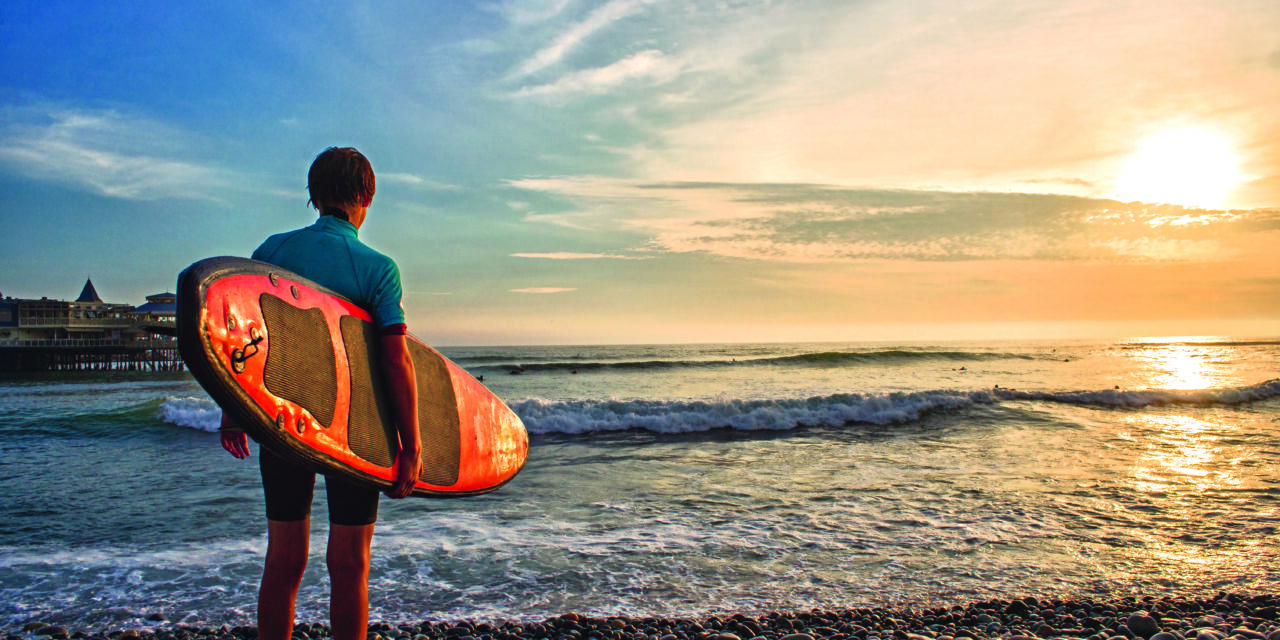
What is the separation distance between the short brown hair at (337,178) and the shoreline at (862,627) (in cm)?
248

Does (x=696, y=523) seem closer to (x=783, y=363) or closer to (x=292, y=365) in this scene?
(x=292, y=365)

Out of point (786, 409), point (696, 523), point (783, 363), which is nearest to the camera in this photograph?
point (696, 523)

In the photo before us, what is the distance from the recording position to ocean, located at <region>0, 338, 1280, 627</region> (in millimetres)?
3969

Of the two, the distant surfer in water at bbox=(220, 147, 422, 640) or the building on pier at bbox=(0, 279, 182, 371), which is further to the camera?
the building on pier at bbox=(0, 279, 182, 371)

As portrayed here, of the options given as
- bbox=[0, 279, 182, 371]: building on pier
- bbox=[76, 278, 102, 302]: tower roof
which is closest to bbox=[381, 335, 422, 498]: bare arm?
bbox=[0, 279, 182, 371]: building on pier

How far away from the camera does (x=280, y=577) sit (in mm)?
1934

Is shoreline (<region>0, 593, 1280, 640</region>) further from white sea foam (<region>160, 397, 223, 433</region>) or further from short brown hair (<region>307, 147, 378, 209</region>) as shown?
white sea foam (<region>160, 397, 223, 433</region>)

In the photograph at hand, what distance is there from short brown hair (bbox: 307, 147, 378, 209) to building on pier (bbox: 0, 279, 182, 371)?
1569 inches

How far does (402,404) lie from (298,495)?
0.43 metres

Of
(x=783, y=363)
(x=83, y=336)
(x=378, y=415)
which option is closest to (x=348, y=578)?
(x=378, y=415)

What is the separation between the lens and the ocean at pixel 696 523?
13.0ft

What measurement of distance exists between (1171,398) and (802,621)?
17.4 m

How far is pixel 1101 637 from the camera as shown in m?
3.21

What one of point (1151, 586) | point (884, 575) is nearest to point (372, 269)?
point (884, 575)
